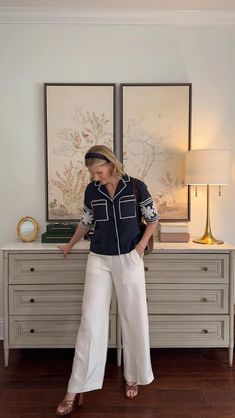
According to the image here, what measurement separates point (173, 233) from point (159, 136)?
863 millimetres

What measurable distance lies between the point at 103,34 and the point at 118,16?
0.62ft

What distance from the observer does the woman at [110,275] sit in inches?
79.7

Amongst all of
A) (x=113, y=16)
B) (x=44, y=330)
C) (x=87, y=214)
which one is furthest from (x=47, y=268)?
(x=113, y=16)

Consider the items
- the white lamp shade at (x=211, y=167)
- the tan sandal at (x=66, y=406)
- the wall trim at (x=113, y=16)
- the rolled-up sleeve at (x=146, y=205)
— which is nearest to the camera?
the tan sandal at (x=66, y=406)

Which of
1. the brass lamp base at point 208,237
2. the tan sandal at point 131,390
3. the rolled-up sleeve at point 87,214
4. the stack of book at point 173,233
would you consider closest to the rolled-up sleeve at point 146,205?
the rolled-up sleeve at point 87,214

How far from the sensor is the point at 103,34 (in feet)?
9.53

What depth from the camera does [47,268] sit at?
2543mm

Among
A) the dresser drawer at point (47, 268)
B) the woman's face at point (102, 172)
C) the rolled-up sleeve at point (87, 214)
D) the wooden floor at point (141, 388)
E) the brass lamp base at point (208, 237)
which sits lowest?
the wooden floor at point (141, 388)

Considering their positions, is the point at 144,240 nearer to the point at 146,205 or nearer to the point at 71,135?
the point at 146,205

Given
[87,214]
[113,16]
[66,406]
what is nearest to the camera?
[66,406]

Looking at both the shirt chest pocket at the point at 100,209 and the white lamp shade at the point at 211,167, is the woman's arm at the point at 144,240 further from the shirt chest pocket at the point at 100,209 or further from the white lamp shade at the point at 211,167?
the white lamp shade at the point at 211,167

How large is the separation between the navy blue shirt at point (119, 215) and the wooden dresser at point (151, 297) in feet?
1.61

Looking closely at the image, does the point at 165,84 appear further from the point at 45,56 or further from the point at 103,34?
the point at 45,56

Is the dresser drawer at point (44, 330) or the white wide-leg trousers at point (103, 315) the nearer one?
the white wide-leg trousers at point (103, 315)
